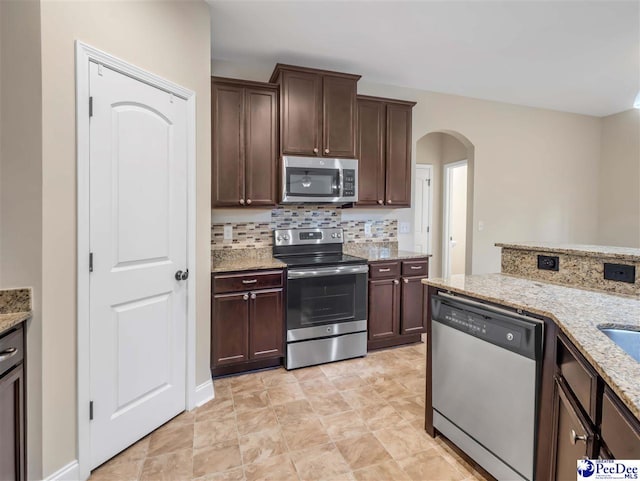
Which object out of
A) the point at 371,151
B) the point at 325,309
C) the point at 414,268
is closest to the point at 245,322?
the point at 325,309

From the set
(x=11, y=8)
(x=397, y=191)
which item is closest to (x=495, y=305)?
(x=397, y=191)

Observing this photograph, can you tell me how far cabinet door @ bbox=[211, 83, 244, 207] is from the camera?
2.74 metres

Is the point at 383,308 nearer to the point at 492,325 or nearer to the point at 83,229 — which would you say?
the point at 492,325

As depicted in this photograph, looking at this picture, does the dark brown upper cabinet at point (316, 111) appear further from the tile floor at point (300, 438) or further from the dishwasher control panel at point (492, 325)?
the tile floor at point (300, 438)

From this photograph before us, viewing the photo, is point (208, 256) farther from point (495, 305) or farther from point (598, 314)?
point (598, 314)

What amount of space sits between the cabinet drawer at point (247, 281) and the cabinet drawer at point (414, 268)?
1218mm

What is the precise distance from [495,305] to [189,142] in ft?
6.32

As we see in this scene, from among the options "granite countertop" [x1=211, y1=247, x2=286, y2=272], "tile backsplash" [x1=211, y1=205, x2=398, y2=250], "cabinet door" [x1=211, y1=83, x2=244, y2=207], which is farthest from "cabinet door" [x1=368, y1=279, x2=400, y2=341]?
"cabinet door" [x1=211, y1=83, x2=244, y2=207]

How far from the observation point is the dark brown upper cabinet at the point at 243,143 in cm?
275

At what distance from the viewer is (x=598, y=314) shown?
1288mm

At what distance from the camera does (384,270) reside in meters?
3.12

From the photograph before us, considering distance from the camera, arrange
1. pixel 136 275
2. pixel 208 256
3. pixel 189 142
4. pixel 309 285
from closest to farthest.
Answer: pixel 136 275, pixel 189 142, pixel 208 256, pixel 309 285

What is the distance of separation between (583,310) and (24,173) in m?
2.35

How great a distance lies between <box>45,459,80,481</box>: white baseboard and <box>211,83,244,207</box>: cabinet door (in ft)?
6.00
